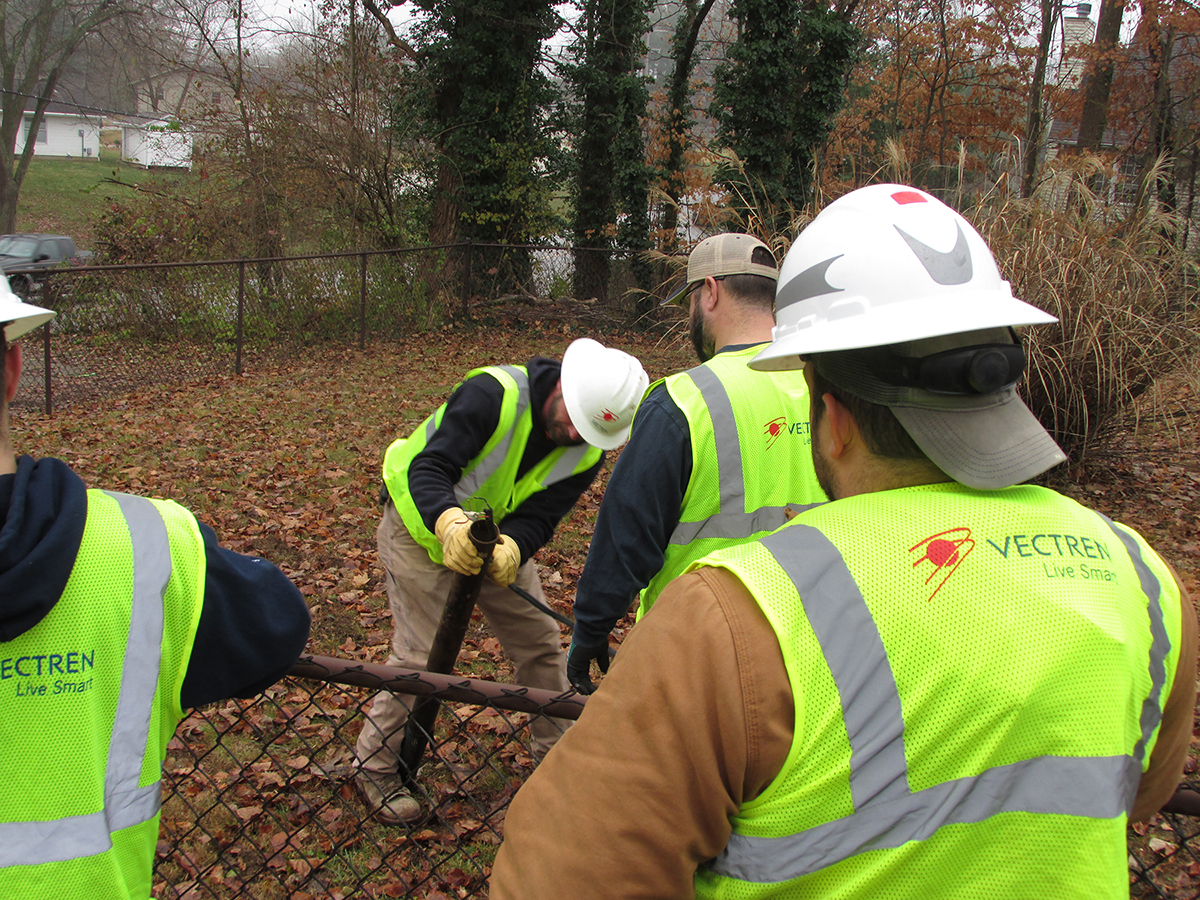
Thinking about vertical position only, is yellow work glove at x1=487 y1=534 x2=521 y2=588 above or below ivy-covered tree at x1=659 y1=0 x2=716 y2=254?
below

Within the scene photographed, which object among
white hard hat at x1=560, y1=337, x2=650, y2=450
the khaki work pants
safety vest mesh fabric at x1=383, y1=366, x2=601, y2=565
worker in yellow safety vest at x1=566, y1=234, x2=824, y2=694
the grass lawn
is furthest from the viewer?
the grass lawn

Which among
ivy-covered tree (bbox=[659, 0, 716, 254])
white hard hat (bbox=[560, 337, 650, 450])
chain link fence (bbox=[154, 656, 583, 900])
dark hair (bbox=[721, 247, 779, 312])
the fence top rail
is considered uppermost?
ivy-covered tree (bbox=[659, 0, 716, 254])

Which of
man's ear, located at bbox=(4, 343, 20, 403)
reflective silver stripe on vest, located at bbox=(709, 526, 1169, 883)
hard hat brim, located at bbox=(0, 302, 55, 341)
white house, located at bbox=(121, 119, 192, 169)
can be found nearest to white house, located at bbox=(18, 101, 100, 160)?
white house, located at bbox=(121, 119, 192, 169)

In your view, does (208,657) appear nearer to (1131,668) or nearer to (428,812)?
(1131,668)

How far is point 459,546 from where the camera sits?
282 centimetres

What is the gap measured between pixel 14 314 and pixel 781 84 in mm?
15406

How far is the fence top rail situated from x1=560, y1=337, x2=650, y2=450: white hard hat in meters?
1.42

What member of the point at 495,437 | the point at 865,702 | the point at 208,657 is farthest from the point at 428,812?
the point at 865,702

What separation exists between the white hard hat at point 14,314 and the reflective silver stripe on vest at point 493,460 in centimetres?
189

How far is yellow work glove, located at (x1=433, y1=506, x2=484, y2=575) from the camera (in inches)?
110

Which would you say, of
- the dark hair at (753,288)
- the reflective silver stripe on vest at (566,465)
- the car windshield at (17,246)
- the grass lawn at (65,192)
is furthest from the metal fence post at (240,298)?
the grass lawn at (65,192)

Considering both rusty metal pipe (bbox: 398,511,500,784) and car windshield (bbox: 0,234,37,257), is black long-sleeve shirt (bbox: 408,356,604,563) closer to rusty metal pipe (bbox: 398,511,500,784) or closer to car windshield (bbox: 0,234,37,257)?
rusty metal pipe (bbox: 398,511,500,784)

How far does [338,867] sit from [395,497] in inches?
55.1

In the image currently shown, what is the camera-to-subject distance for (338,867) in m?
3.23
